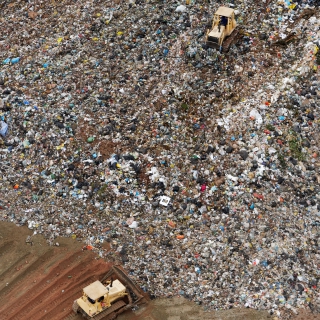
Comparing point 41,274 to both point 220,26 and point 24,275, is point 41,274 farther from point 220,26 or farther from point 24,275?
point 220,26

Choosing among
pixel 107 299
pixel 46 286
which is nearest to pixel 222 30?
pixel 107 299

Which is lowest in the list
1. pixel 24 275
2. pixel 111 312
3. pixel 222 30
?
pixel 111 312

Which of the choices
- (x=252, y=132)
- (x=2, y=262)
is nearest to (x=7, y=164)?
(x=2, y=262)

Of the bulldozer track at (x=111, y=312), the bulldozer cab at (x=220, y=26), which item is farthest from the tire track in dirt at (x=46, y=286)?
the bulldozer cab at (x=220, y=26)

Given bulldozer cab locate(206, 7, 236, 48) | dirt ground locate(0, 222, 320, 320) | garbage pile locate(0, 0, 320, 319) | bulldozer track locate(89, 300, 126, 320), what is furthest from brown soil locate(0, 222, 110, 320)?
bulldozer cab locate(206, 7, 236, 48)

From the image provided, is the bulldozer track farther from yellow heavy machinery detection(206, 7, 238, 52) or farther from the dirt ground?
yellow heavy machinery detection(206, 7, 238, 52)

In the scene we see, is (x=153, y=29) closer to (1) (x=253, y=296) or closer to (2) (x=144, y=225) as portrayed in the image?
(2) (x=144, y=225)

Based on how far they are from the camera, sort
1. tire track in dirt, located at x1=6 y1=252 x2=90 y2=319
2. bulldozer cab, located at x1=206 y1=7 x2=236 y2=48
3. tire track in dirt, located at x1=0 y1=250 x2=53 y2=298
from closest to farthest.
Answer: tire track in dirt, located at x1=6 y1=252 x2=90 y2=319 → tire track in dirt, located at x1=0 y1=250 x2=53 y2=298 → bulldozer cab, located at x1=206 y1=7 x2=236 y2=48
